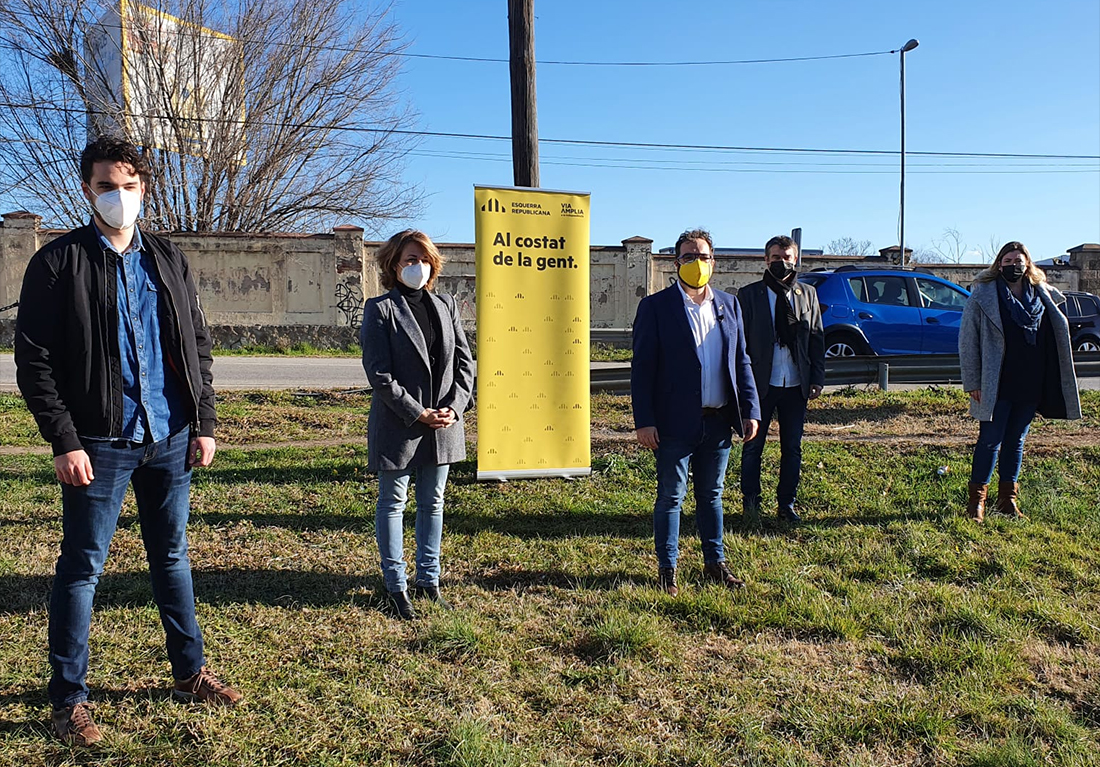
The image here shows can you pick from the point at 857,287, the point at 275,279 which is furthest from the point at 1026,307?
the point at 275,279

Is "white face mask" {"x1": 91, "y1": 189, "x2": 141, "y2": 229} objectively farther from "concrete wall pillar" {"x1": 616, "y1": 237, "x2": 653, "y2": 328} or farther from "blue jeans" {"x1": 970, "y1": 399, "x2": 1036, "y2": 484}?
"concrete wall pillar" {"x1": 616, "y1": 237, "x2": 653, "y2": 328}

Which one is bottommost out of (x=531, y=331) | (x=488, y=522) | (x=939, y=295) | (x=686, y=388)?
(x=488, y=522)

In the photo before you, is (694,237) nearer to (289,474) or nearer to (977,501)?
(977,501)

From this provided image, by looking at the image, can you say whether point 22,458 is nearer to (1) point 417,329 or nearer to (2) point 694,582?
(1) point 417,329

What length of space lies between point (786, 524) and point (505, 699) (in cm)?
302

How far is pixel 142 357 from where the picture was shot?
2912 mm

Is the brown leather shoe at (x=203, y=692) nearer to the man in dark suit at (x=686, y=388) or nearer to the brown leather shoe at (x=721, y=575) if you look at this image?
the man in dark suit at (x=686, y=388)

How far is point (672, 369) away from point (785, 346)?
157cm

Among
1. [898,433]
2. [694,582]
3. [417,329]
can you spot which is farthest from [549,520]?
[898,433]

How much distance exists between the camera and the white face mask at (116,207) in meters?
2.87

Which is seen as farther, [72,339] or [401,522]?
[401,522]

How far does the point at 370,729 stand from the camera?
301 centimetres

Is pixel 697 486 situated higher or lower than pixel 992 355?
lower

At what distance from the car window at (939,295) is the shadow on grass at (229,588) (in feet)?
37.1
